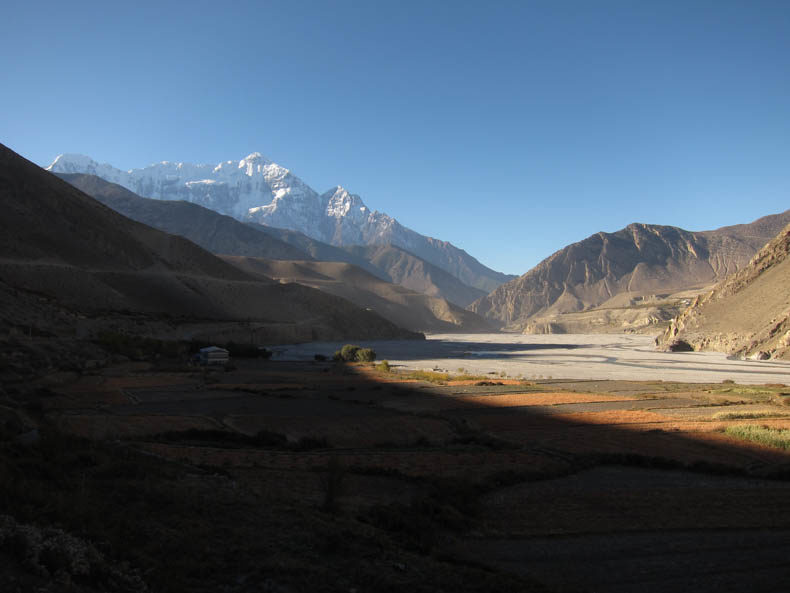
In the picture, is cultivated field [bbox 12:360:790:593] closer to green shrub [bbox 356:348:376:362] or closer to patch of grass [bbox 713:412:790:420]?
patch of grass [bbox 713:412:790:420]

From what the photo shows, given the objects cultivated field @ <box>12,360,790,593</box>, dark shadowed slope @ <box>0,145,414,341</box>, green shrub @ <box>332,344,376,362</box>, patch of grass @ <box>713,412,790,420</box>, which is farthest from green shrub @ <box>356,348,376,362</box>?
patch of grass @ <box>713,412,790,420</box>

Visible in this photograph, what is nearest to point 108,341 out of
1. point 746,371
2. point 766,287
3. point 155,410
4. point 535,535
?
point 155,410

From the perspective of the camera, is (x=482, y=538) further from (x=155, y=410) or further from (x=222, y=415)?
(x=155, y=410)

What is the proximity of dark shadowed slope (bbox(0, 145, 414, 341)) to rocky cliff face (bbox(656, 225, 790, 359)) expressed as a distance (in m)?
68.7

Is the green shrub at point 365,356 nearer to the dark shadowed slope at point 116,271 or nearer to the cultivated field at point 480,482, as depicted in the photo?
the dark shadowed slope at point 116,271

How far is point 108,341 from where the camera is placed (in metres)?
56.1

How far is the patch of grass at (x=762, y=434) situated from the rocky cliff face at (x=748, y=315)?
209 feet

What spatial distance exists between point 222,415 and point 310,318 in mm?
105187

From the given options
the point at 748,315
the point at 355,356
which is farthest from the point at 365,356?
the point at 748,315

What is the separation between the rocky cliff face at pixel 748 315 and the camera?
7944cm

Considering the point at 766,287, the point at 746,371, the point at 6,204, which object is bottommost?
the point at 746,371

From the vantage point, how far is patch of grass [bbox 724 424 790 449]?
1939cm

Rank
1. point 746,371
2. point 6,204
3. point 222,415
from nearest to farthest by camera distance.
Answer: point 222,415, point 746,371, point 6,204

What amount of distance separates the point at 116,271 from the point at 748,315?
101912mm
